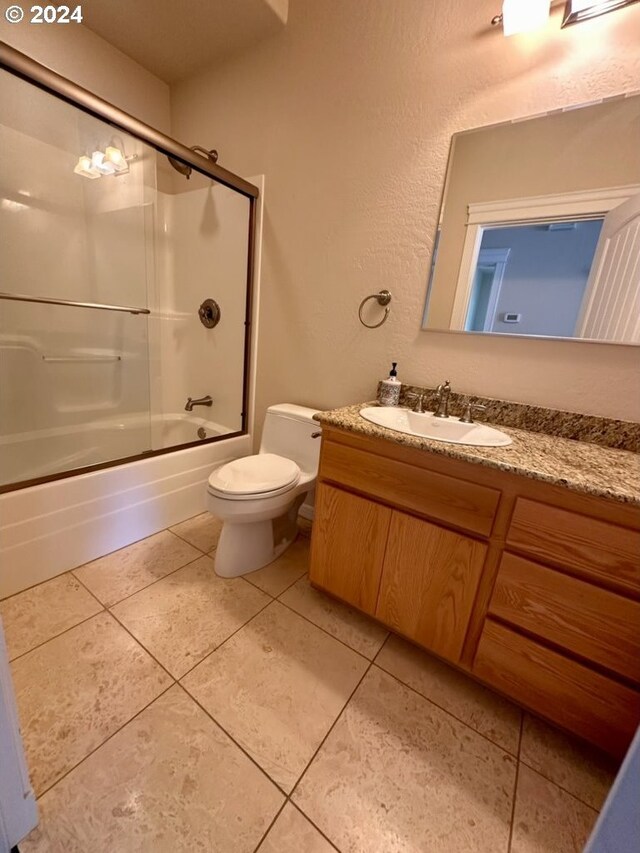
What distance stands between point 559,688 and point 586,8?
198cm

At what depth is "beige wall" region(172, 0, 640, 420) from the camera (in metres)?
1.14

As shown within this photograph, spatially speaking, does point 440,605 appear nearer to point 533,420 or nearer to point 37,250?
point 533,420

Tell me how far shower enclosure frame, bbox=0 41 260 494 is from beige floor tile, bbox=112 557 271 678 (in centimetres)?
58

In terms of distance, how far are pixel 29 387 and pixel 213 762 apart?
1920 millimetres

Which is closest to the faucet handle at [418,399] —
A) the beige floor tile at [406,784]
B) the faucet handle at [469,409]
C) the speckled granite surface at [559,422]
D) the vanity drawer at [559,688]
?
the speckled granite surface at [559,422]

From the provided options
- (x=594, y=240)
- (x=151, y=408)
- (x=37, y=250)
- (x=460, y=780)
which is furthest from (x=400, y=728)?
(x=37, y=250)

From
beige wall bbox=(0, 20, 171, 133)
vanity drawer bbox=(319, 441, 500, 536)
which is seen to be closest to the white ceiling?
beige wall bbox=(0, 20, 171, 133)

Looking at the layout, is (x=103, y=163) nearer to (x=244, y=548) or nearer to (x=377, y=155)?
(x=377, y=155)

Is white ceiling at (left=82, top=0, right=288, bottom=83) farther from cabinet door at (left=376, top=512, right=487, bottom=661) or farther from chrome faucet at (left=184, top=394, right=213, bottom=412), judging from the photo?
cabinet door at (left=376, top=512, right=487, bottom=661)

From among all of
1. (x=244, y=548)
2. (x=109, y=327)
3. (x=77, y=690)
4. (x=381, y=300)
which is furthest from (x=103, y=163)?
(x=77, y=690)

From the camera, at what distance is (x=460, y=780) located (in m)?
0.87

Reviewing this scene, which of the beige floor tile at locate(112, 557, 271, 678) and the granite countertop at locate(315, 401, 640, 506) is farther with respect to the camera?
the beige floor tile at locate(112, 557, 271, 678)

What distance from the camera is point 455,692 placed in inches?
42.9

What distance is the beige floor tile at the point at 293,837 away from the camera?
A: 726 millimetres
